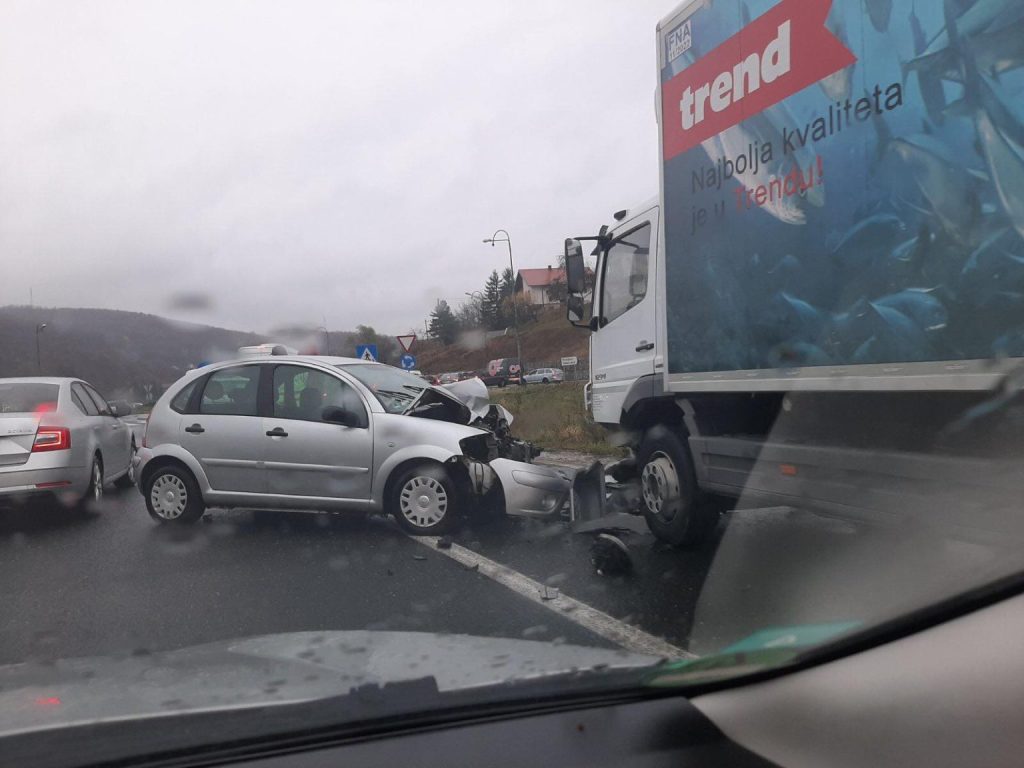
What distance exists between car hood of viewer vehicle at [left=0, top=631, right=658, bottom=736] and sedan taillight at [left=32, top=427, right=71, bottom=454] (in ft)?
20.8

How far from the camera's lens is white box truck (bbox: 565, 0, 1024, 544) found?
11.9ft

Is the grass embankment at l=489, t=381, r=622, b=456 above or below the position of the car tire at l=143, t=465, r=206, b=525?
above

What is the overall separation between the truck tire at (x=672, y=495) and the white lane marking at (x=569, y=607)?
4.27 feet

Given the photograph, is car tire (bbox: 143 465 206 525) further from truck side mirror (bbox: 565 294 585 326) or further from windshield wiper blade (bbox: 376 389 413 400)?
truck side mirror (bbox: 565 294 585 326)

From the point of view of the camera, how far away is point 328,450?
→ 7.50m

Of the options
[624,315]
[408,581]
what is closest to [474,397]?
[624,315]

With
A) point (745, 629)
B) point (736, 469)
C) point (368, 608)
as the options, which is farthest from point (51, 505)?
point (745, 629)

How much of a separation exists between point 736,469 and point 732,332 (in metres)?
0.91

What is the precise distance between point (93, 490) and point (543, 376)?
1420 centimetres

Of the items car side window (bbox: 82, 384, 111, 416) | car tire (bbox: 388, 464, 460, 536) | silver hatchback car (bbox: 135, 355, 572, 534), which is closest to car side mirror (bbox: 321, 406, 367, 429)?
silver hatchback car (bbox: 135, 355, 572, 534)

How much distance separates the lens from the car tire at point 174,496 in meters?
7.92

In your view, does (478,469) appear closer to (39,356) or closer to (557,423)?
(39,356)

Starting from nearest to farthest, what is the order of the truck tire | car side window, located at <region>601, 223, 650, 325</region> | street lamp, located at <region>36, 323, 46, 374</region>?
the truck tire, car side window, located at <region>601, 223, 650, 325</region>, street lamp, located at <region>36, 323, 46, 374</region>

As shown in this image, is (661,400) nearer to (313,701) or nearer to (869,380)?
(869,380)
